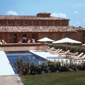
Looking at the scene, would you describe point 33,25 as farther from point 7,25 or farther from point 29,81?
point 29,81

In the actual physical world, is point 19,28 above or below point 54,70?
above

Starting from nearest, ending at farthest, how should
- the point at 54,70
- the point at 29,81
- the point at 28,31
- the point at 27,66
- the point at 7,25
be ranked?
1. the point at 29,81
2. the point at 27,66
3. the point at 54,70
4. the point at 28,31
5. the point at 7,25

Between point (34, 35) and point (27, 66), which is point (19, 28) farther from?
point (27, 66)

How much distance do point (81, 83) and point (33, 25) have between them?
32.0 m

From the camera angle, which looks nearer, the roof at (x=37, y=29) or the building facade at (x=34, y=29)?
the building facade at (x=34, y=29)

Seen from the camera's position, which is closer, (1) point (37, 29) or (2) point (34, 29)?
(2) point (34, 29)

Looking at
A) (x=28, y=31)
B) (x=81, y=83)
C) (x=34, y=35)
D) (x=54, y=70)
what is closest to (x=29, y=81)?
(x=81, y=83)

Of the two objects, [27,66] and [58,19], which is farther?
[58,19]

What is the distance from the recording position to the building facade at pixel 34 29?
35.8 meters

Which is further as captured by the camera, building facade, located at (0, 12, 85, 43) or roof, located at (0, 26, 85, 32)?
roof, located at (0, 26, 85, 32)

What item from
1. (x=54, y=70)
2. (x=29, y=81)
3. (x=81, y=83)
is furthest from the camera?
(x=54, y=70)

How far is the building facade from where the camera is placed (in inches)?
1409

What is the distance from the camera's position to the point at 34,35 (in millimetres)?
38312

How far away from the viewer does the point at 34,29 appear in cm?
3669
